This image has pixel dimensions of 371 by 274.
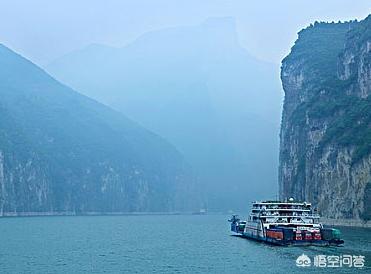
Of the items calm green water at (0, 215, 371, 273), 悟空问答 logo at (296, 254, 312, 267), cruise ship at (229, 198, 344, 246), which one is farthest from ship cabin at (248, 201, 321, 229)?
悟空问答 logo at (296, 254, 312, 267)

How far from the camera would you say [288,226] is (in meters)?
95.2

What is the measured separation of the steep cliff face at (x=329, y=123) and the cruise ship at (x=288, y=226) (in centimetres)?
2408

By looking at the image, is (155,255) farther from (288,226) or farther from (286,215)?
(286,215)

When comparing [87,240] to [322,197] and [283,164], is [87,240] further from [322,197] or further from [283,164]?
[283,164]

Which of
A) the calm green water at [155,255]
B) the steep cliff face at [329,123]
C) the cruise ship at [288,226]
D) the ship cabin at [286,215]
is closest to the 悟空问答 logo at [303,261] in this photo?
the calm green water at [155,255]

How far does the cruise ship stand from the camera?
89.4 meters

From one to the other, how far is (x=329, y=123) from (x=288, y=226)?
58922 millimetres

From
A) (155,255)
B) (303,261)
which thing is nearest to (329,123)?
(155,255)

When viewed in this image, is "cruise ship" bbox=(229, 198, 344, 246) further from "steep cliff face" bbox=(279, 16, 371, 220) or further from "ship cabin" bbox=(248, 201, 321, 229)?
"steep cliff face" bbox=(279, 16, 371, 220)

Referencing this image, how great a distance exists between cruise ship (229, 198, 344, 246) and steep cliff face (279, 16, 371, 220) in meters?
24.1

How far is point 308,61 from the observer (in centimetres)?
17962

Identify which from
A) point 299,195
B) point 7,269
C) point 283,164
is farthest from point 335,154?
point 7,269

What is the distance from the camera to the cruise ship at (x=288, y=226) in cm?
8938

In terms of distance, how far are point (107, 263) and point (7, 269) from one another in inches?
407
